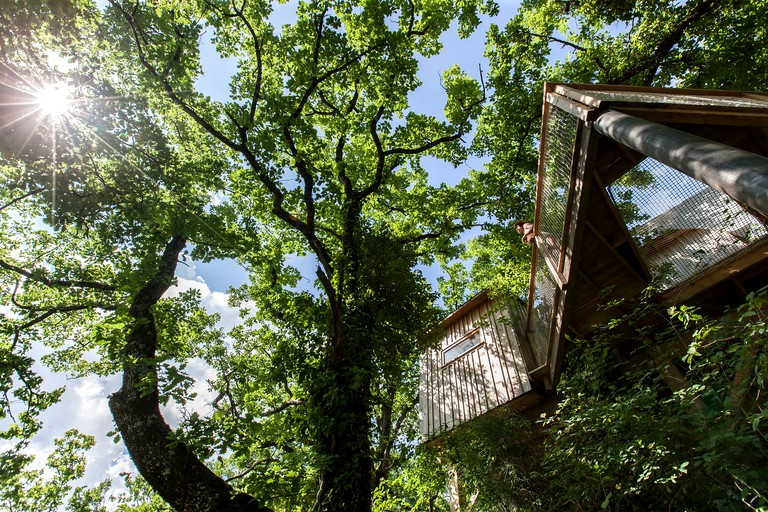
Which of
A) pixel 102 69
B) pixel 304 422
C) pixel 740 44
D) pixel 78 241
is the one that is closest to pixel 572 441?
pixel 304 422

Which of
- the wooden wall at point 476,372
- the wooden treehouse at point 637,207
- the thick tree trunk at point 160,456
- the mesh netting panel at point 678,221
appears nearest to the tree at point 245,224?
the thick tree trunk at point 160,456

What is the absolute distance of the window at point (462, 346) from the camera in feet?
34.9

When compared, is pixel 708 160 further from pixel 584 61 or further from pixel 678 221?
pixel 584 61

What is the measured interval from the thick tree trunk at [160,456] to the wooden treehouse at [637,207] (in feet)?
16.0

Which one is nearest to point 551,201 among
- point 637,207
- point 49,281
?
point 637,207

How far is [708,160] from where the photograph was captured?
6.46 feet

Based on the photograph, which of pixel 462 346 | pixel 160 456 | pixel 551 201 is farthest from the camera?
pixel 462 346

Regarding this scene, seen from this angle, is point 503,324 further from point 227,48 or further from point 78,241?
point 78,241

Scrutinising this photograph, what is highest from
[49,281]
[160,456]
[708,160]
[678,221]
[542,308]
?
[49,281]

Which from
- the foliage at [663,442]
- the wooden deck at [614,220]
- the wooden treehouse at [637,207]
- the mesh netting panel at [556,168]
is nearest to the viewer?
the foliage at [663,442]

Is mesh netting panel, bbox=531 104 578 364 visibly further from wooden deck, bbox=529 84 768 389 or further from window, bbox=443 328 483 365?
window, bbox=443 328 483 365

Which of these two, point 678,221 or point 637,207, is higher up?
point 637,207

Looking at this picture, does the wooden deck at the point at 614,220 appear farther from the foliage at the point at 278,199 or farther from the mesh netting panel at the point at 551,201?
the foliage at the point at 278,199

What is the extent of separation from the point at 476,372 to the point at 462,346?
1502 millimetres
